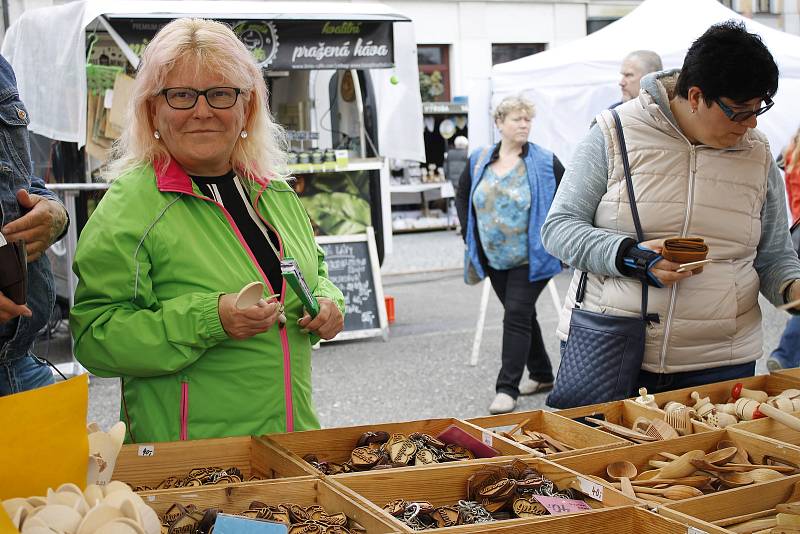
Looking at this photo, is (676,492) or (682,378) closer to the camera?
(676,492)

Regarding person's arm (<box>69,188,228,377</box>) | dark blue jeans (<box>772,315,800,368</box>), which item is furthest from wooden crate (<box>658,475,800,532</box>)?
dark blue jeans (<box>772,315,800,368</box>)

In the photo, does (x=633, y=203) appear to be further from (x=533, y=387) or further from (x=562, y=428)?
(x=533, y=387)

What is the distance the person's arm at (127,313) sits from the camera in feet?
7.00

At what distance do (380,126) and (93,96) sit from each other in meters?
2.46

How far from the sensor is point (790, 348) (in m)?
5.24

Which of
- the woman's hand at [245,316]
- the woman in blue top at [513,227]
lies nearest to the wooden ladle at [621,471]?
the woman's hand at [245,316]

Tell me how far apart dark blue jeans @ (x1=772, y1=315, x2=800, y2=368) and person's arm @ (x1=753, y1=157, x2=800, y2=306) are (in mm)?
2373

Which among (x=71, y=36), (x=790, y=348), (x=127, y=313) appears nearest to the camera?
(x=127, y=313)

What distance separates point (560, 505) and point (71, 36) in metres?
5.64

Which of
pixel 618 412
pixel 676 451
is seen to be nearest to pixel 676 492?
pixel 676 451

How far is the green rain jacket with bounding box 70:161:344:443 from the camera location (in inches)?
84.5

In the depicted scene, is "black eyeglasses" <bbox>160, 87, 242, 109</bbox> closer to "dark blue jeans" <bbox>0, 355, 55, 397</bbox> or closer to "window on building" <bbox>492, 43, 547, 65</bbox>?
"dark blue jeans" <bbox>0, 355, 55, 397</bbox>

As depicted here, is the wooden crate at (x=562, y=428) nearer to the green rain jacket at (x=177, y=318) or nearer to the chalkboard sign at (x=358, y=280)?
the green rain jacket at (x=177, y=318)

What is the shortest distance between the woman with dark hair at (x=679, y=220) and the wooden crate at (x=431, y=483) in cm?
87
